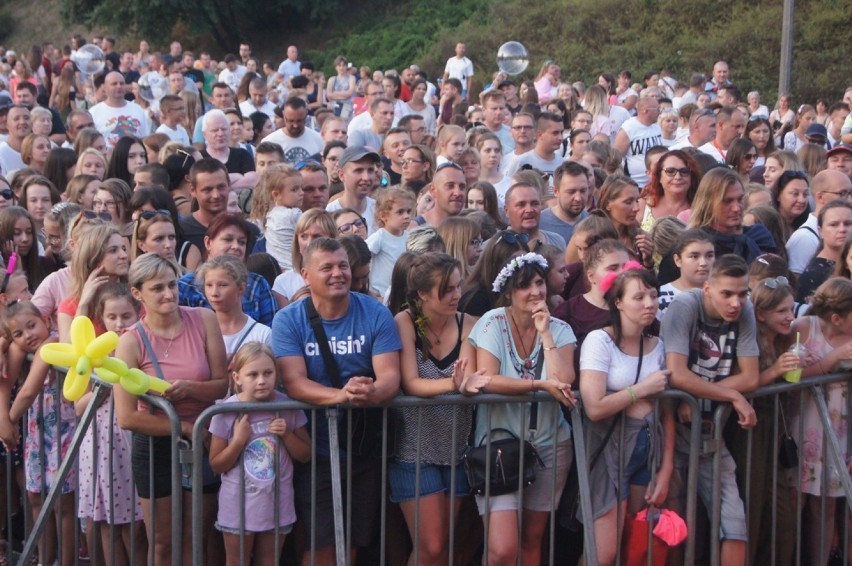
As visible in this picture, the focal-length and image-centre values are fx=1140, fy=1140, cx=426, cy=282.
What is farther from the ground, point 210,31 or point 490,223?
point 210,31

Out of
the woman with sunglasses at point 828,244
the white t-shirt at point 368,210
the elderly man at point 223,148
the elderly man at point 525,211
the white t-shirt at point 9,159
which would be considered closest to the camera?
the woman with sunglasses at point 828,244

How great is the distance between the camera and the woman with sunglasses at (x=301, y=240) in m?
6.57

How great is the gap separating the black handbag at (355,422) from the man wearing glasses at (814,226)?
3429mm

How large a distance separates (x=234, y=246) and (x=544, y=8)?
26.0 m

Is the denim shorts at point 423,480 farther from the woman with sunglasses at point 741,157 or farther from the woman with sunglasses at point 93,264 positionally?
the woman with sunglasses at point 741,157

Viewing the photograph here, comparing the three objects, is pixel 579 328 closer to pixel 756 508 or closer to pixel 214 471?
pixel 756 508

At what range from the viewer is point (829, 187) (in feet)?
26.6

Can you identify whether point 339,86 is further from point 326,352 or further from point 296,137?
point 326,352

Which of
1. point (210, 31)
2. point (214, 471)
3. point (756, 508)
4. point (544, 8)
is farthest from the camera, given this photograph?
point (210, 31)

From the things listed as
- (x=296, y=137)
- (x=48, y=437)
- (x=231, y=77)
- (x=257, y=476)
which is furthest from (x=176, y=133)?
(x=231, y=77)

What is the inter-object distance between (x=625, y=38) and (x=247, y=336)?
81.6 feet

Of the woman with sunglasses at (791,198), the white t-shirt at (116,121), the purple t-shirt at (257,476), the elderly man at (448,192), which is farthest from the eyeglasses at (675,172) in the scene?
the white t-shirt at (116,121)

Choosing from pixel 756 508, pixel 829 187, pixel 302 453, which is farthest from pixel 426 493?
pixel 829 187

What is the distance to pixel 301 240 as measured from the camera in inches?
261
